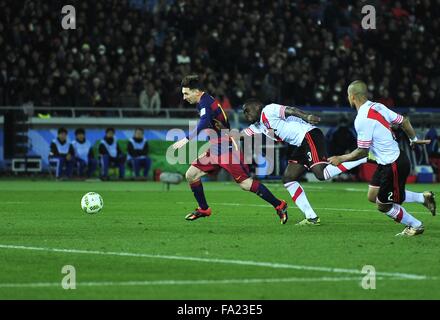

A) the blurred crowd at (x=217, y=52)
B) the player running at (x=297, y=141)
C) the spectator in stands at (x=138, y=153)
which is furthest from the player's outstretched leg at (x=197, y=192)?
the spectator in stands at (x=138, y=153)

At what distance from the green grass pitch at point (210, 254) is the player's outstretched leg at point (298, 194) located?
26 cm

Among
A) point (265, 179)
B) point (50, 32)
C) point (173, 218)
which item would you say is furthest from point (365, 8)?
point (173, 218)

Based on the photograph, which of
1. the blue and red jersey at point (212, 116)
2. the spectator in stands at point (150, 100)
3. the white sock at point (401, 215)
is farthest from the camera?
the spectator in stands at point (150, 100)

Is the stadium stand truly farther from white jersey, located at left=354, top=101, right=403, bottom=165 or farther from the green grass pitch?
white jersey, located at left=354, top=101, right=403, bottom=165

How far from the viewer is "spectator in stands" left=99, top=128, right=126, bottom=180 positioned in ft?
103

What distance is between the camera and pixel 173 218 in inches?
651

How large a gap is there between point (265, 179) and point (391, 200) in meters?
18.3

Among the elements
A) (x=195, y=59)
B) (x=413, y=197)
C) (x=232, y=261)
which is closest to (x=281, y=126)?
(x=413, y=197)

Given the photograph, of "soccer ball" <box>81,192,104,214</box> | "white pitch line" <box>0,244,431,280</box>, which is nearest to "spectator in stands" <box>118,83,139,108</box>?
"soccer ball" <box>81,192,104,214</box>

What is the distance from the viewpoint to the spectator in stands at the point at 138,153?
105 feet

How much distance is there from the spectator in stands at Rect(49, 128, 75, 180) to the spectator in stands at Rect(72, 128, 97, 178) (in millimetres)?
280

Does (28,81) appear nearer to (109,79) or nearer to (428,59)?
(109,79)

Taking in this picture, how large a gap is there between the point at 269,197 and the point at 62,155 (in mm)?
16955

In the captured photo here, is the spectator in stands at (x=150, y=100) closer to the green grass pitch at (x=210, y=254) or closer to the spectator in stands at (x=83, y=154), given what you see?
the spectator in stands at (x=83, y=154)
